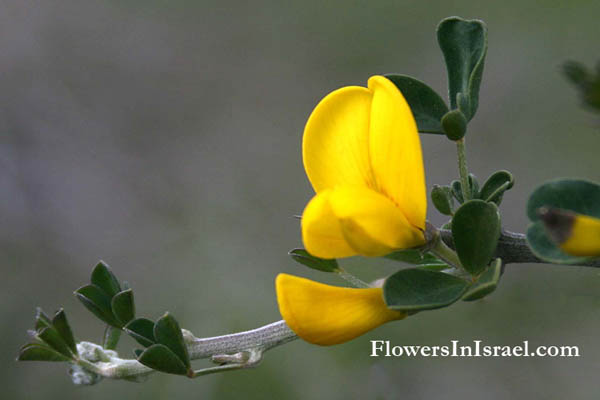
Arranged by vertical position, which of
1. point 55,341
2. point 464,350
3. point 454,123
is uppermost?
point 454,123

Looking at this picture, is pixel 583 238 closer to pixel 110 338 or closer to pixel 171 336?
pixel 171 336

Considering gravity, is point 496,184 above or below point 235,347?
above

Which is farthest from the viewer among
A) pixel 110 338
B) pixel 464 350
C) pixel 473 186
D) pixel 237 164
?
pixel 237 164

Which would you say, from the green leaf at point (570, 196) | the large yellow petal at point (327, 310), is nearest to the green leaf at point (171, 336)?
the large yellow petal at point (327, 310)

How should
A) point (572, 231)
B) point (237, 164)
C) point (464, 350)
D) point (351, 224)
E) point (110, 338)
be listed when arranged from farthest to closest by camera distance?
point (237, 164)
point (464, 350)
point (110, 338)
point (351, 224)
point (572, 231)

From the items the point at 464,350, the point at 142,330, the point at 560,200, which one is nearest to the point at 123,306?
the point at 142,330

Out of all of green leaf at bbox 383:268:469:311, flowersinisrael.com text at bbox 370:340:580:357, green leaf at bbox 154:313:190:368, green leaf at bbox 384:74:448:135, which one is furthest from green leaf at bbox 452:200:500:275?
flowersinisrael.com text at bbox 370:340:580:357
